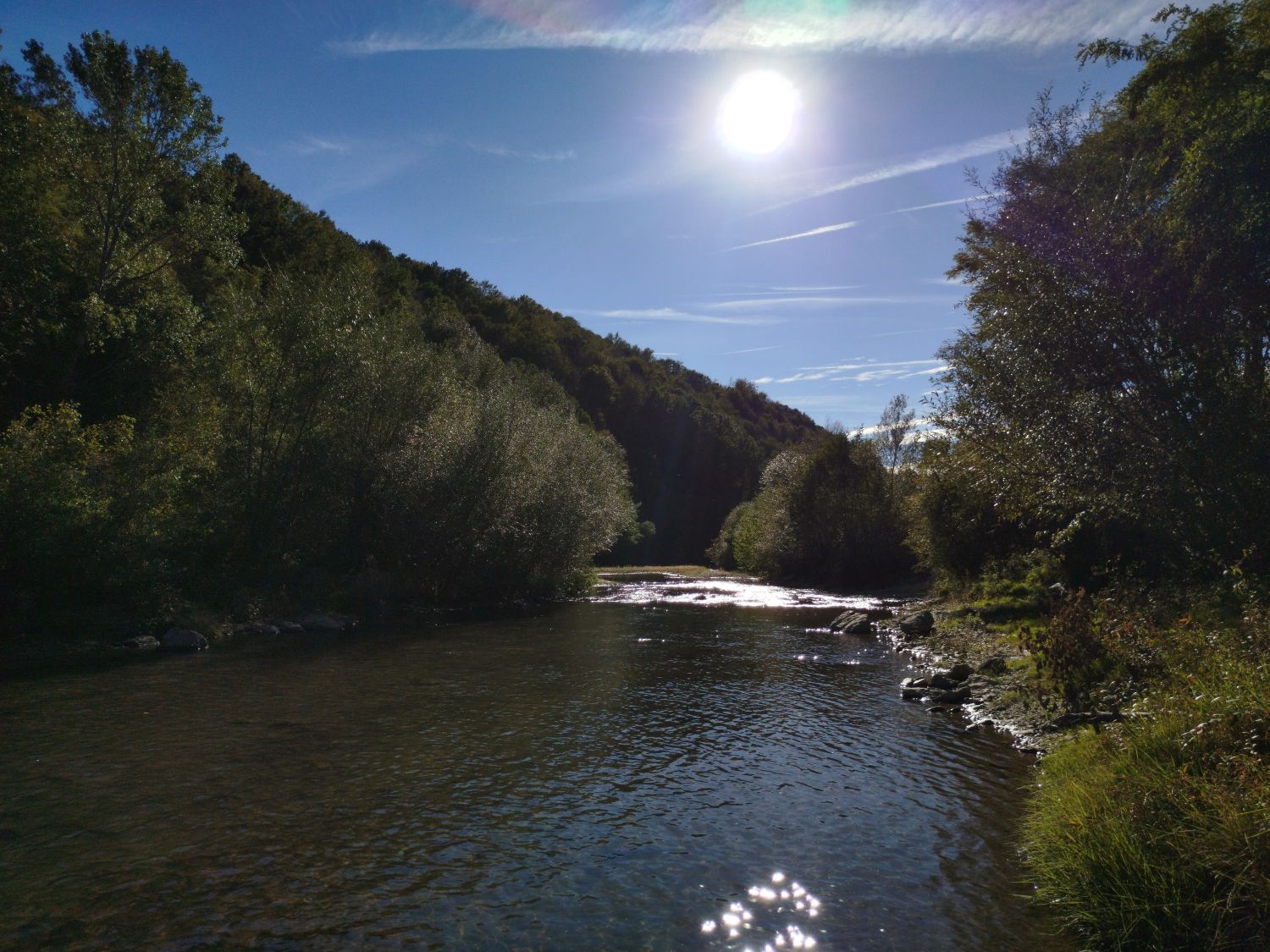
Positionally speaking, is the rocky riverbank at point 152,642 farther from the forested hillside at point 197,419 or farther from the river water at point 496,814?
the river water at point 496,814

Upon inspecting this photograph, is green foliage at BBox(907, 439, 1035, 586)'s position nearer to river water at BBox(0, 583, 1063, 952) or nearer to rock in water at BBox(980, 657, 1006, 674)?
rock in water at BBox(980, 657, 1006, 674)

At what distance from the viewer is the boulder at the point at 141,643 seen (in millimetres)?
26297

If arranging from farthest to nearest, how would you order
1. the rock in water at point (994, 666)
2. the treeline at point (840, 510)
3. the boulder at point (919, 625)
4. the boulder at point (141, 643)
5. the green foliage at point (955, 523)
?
the treeline at point (840, 510) < the boulder at point (919, 625) < the green foliage at point (955, 523) < the boulder at point (141, 643) < the rock in water at point (994, 666)

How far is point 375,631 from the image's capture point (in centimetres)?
3322

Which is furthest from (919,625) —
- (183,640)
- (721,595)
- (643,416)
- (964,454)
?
(643,416)

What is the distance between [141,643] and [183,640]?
1.31m

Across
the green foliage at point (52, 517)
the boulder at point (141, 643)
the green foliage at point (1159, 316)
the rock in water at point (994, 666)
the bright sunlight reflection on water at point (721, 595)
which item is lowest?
the boulder at point (141, 643)

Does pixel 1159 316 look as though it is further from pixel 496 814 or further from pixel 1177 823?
pixel 496 814

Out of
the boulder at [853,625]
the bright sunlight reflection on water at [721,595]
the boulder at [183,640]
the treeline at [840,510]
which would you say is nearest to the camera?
the boulder at [183,640]

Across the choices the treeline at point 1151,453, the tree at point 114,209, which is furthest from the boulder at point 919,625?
the tree at point 114,209

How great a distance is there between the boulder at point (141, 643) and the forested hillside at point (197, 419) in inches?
54.5

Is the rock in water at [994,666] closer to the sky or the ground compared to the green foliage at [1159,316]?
closer to the ground

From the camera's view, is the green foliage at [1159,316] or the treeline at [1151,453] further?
the green foliage at [1159,316]

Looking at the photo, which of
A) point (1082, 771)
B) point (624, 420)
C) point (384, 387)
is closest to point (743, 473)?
point (624, 420)
